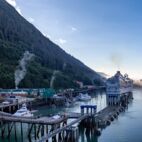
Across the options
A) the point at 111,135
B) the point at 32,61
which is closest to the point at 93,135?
the point at 111,135

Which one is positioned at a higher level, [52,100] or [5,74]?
[5,74]

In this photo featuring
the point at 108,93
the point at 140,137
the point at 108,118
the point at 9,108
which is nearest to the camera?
the point at 140,137

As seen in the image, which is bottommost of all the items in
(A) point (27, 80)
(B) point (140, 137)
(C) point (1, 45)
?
(B) point (140, 137)

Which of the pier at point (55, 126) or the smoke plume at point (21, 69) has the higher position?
the smoke plume at point (21, 69)

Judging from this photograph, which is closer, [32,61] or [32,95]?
[32,95]

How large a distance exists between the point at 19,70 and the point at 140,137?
3939 inches

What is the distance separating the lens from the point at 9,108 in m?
91.9

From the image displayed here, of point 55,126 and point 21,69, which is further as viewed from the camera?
point 21,69

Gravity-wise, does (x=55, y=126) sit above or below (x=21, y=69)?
below

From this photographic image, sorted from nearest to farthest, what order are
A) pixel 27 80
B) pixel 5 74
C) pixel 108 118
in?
pixel 108 118 → pixel 5 74 → pixel 27 80

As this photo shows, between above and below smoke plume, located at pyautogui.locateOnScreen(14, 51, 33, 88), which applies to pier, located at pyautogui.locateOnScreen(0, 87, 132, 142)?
below

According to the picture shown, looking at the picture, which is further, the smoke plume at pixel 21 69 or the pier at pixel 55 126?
the smoke plume at pixel 21 69

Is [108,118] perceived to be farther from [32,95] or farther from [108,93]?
[32,95]

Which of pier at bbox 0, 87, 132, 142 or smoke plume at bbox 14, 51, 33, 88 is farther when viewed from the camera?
smoke plume at bbox 14, 51, 33, 88
